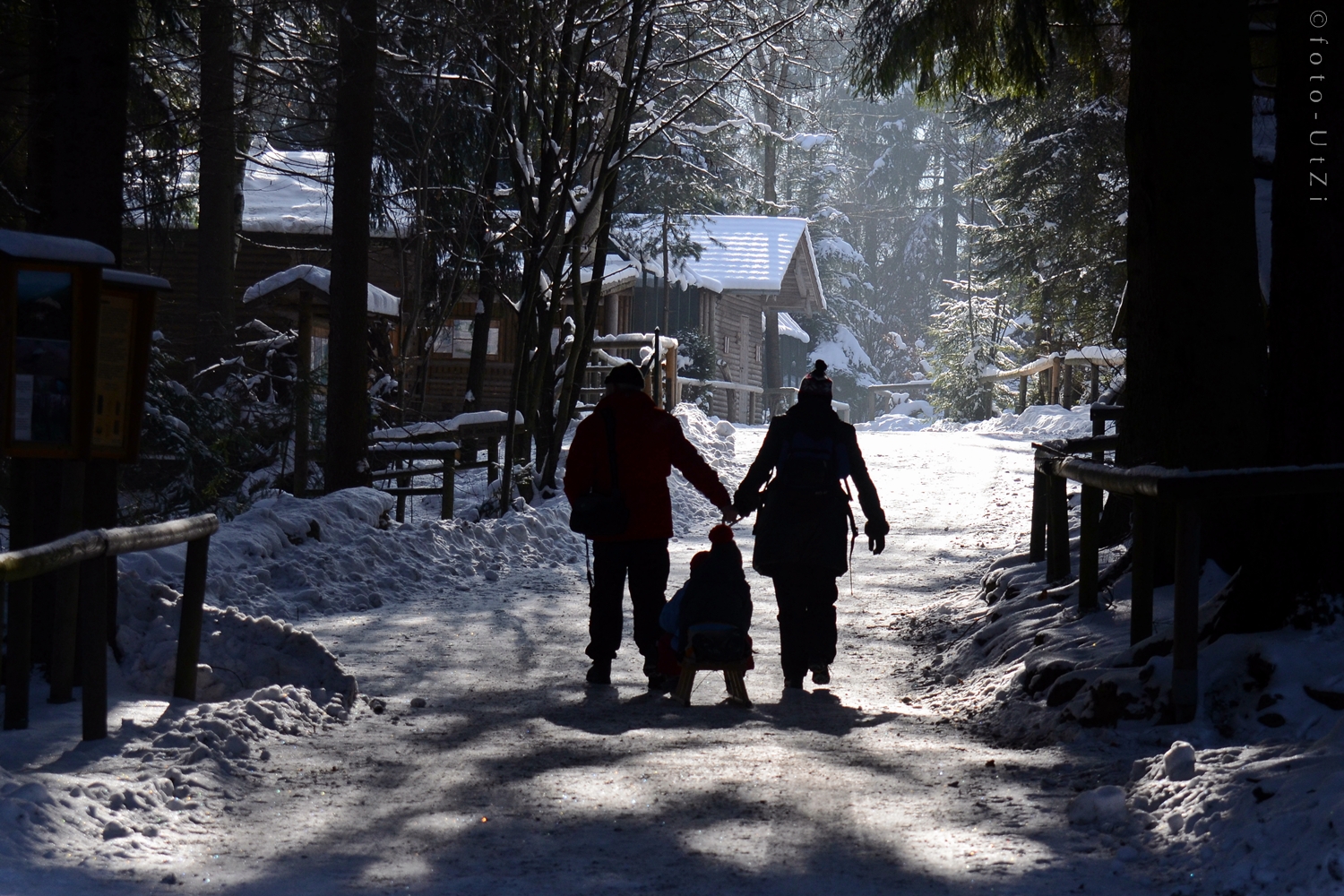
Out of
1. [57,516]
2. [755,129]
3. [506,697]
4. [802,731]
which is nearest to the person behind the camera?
[57,516]

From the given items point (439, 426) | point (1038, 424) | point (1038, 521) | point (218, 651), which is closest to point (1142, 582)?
point (1038, 521)

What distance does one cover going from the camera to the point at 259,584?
400 inches

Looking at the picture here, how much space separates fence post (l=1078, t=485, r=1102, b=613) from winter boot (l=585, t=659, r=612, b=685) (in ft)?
9.20

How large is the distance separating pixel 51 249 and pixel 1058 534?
250 inches

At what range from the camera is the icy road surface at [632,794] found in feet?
13.5

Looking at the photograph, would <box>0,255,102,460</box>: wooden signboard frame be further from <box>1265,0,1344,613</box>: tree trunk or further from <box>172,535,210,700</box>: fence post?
<box>1265,0,1344,613</box>: tree trunk

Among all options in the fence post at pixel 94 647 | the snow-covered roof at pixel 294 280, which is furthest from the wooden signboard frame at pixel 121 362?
the snow-covered roof at pixel 294 280

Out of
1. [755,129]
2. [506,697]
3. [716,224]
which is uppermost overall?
[716,224]

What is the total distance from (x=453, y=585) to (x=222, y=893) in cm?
755

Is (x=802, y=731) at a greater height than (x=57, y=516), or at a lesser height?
lesser

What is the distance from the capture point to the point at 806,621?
7840 mm

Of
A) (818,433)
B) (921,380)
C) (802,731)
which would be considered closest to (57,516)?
(802,731)

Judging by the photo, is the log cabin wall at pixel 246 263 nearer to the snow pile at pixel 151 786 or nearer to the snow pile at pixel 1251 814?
the snow pile at pixel 151 786

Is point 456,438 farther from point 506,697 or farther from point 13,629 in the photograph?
point 13,629
